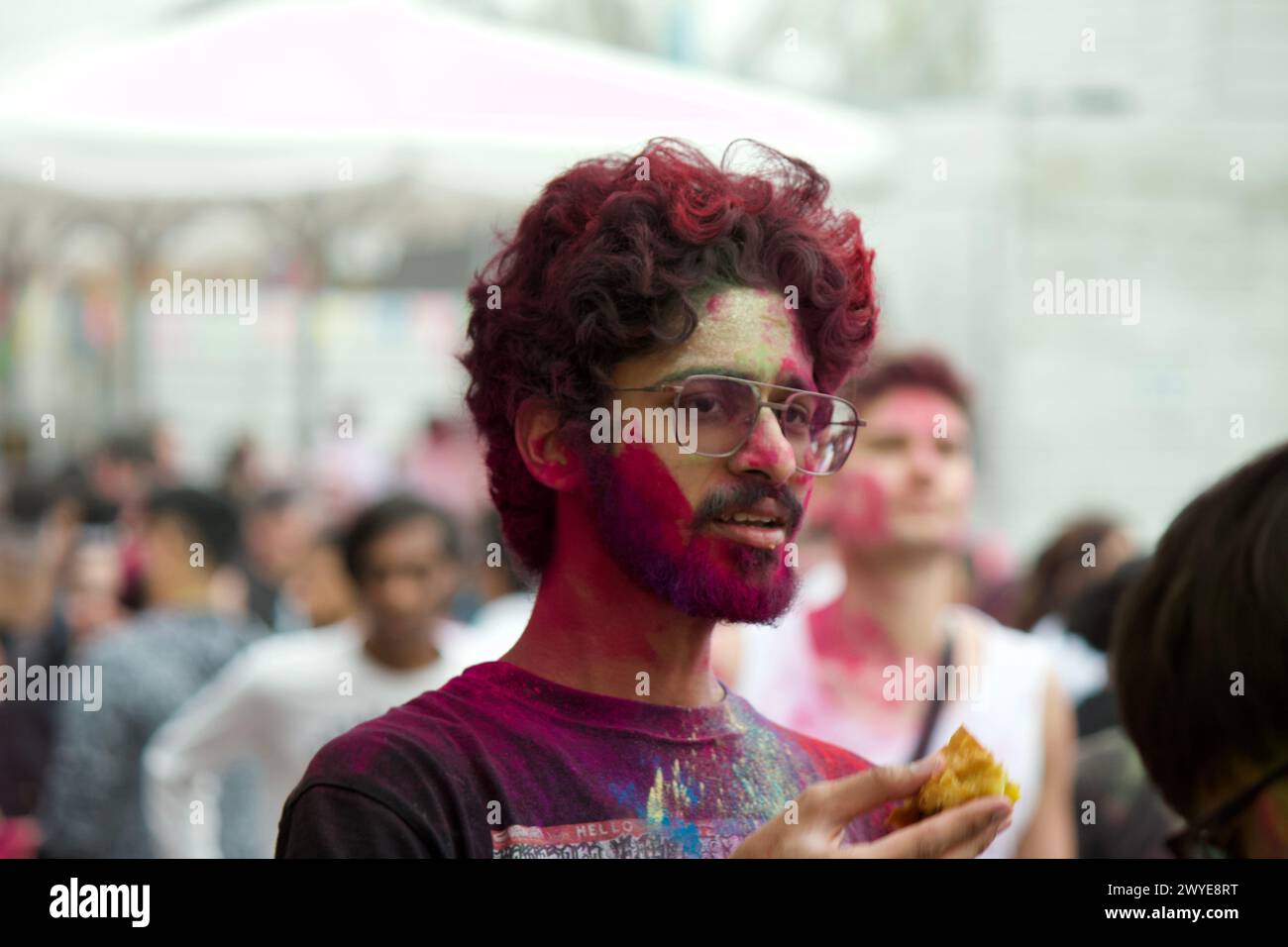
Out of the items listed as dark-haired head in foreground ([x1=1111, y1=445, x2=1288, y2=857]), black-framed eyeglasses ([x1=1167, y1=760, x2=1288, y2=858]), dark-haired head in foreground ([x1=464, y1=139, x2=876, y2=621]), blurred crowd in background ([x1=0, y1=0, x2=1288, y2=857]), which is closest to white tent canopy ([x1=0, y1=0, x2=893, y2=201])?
blurred crowd in background ([x1=0, y1=0, x2=1288, y2=857])

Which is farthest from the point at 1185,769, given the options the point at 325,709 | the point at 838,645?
the point at 325,709

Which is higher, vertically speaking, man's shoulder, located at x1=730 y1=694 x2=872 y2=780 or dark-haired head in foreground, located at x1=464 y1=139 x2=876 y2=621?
dark-haired head in foreground, located at x1=464 y1=139 x2=876 y2=621

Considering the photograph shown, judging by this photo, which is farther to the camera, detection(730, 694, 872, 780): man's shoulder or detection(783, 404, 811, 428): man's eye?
detection(730, 694, 872, 780): man's shoulder

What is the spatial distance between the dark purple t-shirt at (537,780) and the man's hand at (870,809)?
103 millimetres

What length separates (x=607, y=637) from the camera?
167 cm

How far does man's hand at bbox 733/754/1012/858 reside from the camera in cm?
150

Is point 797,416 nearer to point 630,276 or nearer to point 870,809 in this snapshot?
point 630,276

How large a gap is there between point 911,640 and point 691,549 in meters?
1.68

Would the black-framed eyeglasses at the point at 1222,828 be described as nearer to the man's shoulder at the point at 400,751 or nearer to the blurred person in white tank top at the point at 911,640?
the blurred person in white tank top at the point at 911,640

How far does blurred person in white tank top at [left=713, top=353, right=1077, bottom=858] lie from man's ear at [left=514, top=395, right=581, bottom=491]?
1.38 meters

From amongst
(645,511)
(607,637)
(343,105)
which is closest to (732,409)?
(645,511)

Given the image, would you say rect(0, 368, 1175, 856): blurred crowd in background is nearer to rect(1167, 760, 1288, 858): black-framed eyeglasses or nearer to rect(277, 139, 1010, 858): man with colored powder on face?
rect(277, 139, 1010, 858): man with colored powder on face

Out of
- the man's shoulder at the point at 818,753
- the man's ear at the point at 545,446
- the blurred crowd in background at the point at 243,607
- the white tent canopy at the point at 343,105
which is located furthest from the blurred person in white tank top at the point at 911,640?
the white tent canopy at the point at 343,105

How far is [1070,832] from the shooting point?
310 centimetres
